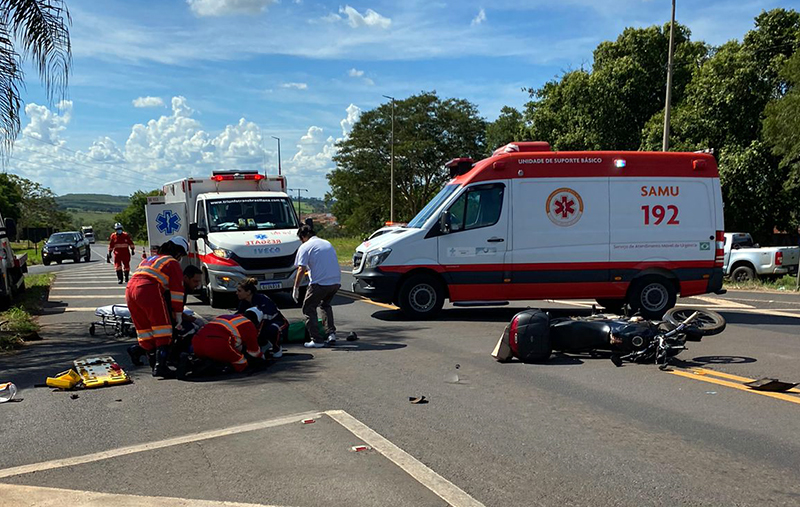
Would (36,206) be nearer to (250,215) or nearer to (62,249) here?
(62,249)

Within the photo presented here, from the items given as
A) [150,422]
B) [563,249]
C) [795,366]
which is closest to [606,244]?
[563,249]

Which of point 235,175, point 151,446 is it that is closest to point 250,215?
point 235,175

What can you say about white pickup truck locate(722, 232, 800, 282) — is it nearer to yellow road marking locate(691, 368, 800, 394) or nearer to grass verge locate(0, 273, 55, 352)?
yellow road marking locate(691, 368, 800, 394)

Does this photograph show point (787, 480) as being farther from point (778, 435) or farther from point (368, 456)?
point (368, 456)

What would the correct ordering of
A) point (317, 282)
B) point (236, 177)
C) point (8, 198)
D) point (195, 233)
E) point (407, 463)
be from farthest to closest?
point (8, 198), point (236, 177), point (195, 233), point (317, 282), point (407, 463)

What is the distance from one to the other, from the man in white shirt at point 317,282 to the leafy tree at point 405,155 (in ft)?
138

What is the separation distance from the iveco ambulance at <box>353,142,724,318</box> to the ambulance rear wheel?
0.02 meters

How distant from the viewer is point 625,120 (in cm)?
3144

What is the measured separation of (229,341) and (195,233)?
684 cm

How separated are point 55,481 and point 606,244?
932 cm

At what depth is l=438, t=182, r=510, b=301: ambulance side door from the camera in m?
11.5

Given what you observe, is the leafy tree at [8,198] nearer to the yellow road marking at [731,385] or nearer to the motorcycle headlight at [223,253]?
the motorcycle headlight at [223,253]

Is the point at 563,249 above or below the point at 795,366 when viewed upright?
above

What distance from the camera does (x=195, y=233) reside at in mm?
13695
